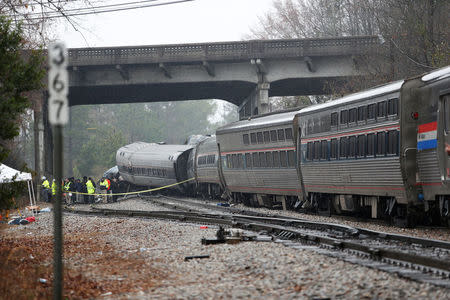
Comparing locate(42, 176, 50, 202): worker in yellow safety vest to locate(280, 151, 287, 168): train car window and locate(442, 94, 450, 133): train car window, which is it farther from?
locate(442, 94, 450, 133): train car window

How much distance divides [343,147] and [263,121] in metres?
7.97

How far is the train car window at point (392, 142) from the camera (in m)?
15.9

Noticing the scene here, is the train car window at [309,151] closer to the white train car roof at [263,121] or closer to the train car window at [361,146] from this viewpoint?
the white train car roof at [263,121]

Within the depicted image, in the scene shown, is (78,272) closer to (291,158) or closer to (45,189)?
(291,158)

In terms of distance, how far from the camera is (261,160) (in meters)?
27.4

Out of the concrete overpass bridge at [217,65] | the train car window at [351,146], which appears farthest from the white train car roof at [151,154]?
the train car window at [351,146]

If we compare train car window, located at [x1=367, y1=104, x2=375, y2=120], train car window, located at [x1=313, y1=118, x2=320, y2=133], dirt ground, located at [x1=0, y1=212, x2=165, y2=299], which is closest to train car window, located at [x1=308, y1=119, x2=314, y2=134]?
train car window, located at [x1=313, y1=118, x2=320, y2=133]

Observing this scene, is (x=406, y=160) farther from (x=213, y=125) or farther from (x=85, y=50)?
(x=213, y=125)

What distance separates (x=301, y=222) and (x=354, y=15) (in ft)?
147

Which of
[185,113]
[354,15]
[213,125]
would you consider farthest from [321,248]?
[213,125]

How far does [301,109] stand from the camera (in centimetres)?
2408

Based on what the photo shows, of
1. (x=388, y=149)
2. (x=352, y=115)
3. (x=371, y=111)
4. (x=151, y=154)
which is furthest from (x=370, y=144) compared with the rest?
(x=151, y=154)

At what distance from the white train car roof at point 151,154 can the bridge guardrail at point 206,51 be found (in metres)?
6.26

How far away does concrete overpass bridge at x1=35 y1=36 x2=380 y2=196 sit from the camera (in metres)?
44.0
